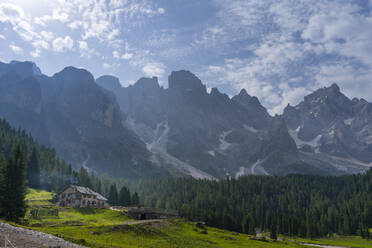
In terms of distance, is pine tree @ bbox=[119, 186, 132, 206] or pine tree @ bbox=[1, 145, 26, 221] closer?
pine tree @ bbox=[1, 145, 26, 221]

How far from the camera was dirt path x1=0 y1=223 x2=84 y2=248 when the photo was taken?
36.2m

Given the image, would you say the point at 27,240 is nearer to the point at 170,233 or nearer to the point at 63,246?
the point at 63,246

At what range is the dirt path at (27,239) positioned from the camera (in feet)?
119

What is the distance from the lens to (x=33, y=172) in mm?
149250

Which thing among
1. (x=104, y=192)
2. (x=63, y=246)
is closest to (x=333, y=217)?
(x=104, y=192)

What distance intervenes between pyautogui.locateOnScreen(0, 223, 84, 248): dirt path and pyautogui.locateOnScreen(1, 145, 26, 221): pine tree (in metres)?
24.3

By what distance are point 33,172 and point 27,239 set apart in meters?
122

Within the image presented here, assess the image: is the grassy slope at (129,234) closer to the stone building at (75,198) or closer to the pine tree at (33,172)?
the stone building at (75,198)

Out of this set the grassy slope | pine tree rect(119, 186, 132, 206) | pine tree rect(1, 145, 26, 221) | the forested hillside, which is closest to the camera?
the grassy slope

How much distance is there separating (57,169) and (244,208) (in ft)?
346

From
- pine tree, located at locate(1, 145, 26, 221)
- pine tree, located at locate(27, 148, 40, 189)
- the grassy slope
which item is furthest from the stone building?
pine tree, located at locate(1, 145, 26, 221)

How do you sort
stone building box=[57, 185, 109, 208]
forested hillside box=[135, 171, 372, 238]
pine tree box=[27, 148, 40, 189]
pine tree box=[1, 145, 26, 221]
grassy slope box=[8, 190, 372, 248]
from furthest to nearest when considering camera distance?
pine tree box=[27, 148, 40, 189], forested hillside box=[135, 171, 372, 238], stone building box=[57, 185, 109, 208], pine tree box=[1, 145, 26, 221], grassy slope box=[8, 190, 372, 248]

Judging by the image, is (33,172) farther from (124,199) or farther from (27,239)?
(27,239)

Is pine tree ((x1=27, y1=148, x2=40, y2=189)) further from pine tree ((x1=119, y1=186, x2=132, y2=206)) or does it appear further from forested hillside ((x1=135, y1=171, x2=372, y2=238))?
forested hillside ((x1=135, y1=171, x2=372, y2=238))
